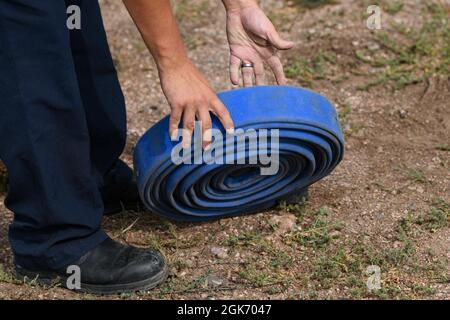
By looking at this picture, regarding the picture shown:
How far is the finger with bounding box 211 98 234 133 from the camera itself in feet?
9.86

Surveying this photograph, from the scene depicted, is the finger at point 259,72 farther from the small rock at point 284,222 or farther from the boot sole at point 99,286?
the boot sole at point 99,286

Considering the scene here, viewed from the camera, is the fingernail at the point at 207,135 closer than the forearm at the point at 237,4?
Yes

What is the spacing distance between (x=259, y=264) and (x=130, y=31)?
2.26 m

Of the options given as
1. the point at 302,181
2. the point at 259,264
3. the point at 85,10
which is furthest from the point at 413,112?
the point at 85,10

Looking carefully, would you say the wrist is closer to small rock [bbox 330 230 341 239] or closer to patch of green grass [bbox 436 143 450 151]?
small rock [bbox 330 230 341 239]

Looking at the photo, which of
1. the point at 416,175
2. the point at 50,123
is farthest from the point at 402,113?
the point at 50,123

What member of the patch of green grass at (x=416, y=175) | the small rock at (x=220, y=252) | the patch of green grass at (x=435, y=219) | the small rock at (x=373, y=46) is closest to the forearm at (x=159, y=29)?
the small rock at (x=220, y=252)

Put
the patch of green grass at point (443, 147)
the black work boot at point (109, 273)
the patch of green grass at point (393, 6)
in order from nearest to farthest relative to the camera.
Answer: the black work boot at point (109, 273) < the patch of green grass at point (443, 147) < the patch of green grass at point (393, 6)

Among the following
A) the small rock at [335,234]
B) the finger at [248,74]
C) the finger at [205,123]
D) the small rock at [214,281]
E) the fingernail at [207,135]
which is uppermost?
the finger at [248,74]

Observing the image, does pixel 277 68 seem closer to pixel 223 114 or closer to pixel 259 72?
pixel 259 72

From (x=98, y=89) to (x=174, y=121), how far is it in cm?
45

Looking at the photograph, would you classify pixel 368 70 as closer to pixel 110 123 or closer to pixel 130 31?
pixel 130 31

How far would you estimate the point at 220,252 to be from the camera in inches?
132

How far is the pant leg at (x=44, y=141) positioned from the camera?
2.80 meters
